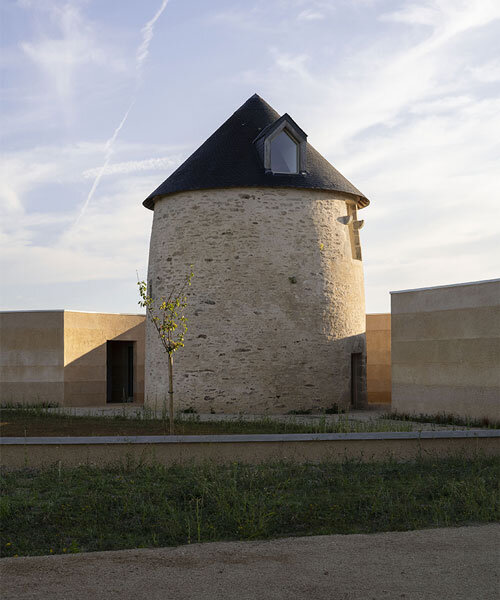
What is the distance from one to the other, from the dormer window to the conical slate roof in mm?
230

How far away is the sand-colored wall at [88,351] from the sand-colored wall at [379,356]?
8.04 meters

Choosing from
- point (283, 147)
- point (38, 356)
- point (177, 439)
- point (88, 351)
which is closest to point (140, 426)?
point (177, 439)

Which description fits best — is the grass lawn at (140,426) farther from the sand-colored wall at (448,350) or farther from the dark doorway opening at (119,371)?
the dark doorway opening at (119,371)

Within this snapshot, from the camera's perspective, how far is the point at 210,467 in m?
10.5

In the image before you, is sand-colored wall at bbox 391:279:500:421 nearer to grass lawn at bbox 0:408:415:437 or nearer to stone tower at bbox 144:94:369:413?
stone tower at bbox 144:94:369:413

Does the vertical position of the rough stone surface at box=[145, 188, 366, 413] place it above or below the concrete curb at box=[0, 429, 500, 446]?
above

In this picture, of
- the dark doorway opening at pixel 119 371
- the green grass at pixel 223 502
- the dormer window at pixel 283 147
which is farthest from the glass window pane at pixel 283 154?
the green grass at pixel 223 502

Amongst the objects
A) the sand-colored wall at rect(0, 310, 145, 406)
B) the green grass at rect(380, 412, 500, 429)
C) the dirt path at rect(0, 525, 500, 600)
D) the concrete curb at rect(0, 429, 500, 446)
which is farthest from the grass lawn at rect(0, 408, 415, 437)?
the dirt path at rect(0, 525, 500, 600)

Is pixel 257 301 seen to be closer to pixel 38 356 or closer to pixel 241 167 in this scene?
pixel 241 167

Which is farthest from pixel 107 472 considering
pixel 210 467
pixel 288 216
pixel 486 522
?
pixel 288 216

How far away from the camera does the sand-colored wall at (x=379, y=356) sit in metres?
25.7

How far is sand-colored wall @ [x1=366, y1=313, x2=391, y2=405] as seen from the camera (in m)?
25.7

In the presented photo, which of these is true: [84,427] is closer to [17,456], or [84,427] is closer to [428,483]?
[17,456]

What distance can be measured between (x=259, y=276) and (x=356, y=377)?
457 centimetres
